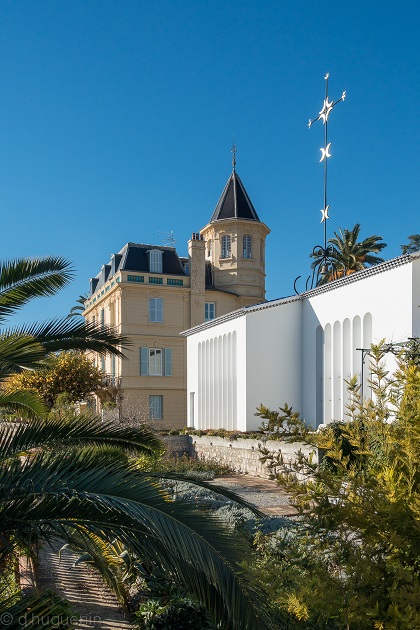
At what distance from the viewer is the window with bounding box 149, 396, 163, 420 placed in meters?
38.0

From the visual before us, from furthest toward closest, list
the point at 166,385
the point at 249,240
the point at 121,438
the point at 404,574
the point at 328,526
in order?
the point at 249,240 → the point at 166,385 → the point at 121,438 → the point at 328,526 → the point at 404,574

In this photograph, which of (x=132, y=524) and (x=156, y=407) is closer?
(x=132, y=524)

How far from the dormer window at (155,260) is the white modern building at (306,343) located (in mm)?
11437

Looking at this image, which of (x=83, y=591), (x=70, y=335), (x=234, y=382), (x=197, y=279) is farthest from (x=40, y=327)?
(x=197, y=279)

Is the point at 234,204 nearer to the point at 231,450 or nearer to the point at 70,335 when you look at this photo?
the point at 231,450

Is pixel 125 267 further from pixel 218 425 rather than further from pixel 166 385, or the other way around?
pixel 218 425

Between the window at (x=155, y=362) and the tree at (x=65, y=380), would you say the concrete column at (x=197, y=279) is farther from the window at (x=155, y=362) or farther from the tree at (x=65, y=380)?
the tree at (x=65, y=380)

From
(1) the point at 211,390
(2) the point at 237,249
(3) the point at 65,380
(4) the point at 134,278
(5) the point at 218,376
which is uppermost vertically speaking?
(2) the point at 237,249

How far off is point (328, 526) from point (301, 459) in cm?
36

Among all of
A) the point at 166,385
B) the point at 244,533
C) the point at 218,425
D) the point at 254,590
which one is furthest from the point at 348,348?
the point at 166,385

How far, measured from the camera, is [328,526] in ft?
9.79

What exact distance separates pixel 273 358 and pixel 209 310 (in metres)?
17.6

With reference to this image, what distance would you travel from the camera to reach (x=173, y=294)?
39.4 m

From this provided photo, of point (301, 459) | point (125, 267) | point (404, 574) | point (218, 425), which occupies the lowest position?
point (218, 425)
